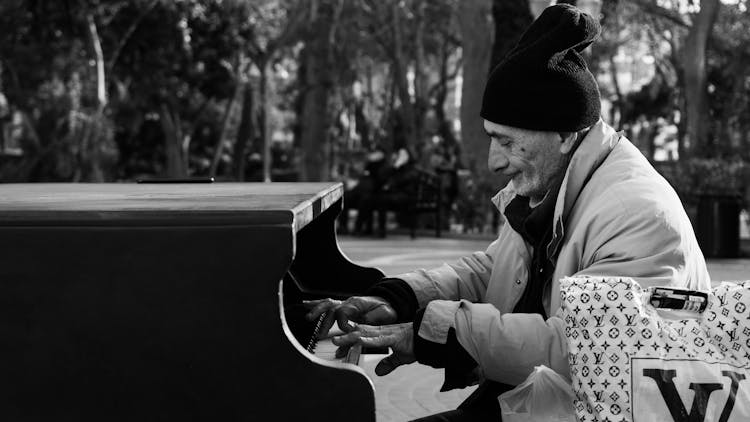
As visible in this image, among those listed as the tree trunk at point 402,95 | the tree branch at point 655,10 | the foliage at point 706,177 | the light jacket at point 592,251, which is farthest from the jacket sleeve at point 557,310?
the tree branch at point 655,10

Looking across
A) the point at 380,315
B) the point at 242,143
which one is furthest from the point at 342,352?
the point at 242,143

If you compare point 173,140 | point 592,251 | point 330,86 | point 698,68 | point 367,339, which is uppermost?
point 592,251

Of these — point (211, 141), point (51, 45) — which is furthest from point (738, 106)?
point (211, 141)

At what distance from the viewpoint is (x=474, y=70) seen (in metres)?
19.6

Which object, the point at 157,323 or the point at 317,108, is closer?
the point at 157,323

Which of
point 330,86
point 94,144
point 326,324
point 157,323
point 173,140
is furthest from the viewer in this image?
point 173,140

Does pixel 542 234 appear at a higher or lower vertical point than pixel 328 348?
higher

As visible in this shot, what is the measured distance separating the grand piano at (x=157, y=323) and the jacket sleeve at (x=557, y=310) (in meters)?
0.57

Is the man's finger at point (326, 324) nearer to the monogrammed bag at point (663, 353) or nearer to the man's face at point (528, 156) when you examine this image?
the man's face at point (528, 156)

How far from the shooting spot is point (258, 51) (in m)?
34.8

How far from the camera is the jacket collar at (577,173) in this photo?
9.15 feet

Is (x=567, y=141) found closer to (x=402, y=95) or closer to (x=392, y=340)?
(x=392, y=340)

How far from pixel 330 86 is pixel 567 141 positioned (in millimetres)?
20755

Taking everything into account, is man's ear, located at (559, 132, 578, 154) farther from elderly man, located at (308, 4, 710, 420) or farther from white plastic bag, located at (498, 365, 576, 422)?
white plastic bag, located at (498, 365, 576, 422)
